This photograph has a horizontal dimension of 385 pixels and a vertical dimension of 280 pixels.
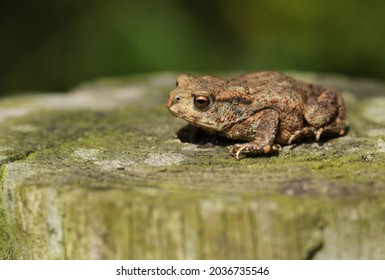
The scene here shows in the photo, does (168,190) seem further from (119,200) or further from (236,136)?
(236,136)

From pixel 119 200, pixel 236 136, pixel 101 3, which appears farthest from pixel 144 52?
pixel 119 200

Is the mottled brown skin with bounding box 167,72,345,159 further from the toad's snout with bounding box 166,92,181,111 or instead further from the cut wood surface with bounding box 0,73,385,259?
the cut wood surface with bounding box 0,73,385,259

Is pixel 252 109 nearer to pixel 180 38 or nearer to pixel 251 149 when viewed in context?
pixel 251 149

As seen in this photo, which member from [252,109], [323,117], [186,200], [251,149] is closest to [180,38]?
[252,109]

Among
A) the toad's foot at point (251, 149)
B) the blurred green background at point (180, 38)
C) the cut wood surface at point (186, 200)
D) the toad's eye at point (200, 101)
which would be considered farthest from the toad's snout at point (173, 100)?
the blurred green background at point (180, 38)

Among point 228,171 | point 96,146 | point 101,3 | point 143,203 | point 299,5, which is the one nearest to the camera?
point 143,203

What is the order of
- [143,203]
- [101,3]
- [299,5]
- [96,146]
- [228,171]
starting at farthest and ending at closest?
[101,3], [299,5], [96,146], [228,171], [143,203]
